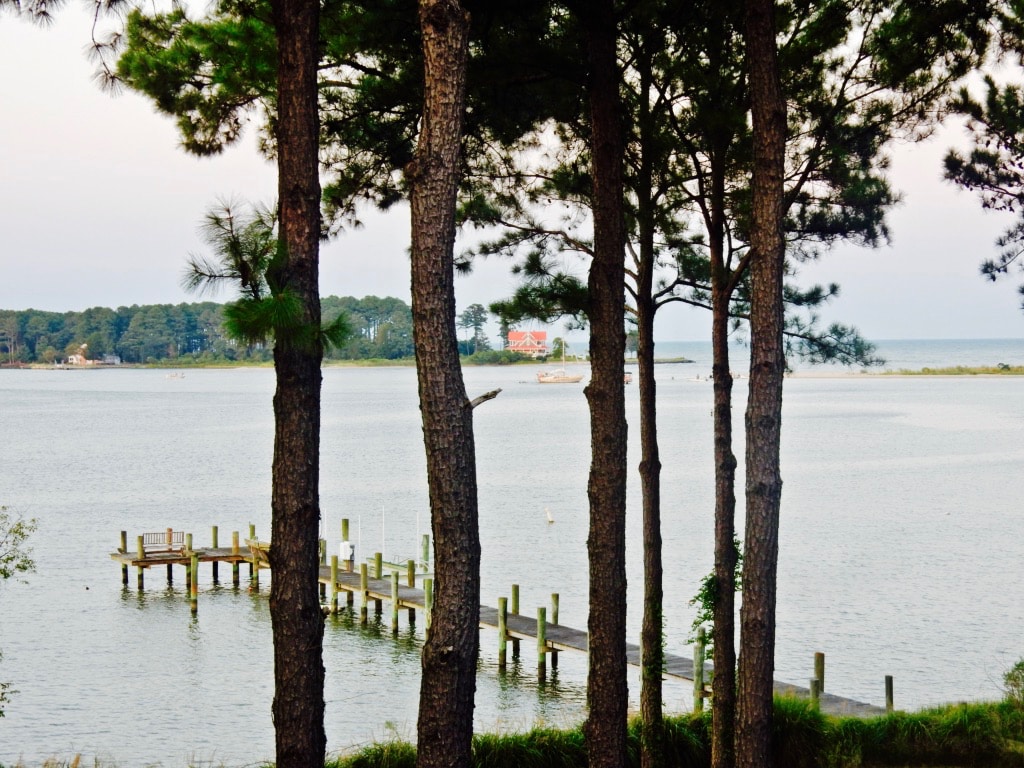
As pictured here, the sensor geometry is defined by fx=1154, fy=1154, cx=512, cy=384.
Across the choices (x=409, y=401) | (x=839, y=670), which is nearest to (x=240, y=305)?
(x=839, y=670)

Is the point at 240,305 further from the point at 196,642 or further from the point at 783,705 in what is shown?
the point at 196,642

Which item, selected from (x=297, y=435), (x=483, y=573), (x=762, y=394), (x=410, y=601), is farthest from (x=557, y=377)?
(x=297, y=435)

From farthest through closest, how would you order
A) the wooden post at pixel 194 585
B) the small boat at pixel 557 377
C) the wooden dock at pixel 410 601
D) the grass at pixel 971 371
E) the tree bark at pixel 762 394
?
the grass at pixel 971 371 < the small boat at pixel 557 377 < the wooden post at pixel 194 585 < the wooden dock at pixel 410 601 < the tree bark at pixel 762 394

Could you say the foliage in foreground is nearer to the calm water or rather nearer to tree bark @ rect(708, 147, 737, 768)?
tree bark @ rect(708, 147, 737, 768)

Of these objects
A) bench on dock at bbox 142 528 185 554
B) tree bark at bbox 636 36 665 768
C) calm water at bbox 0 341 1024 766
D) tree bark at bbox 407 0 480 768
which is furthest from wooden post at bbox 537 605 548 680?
tree bark at bbox 407 0 480 768

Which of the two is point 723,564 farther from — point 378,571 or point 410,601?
point 378,571

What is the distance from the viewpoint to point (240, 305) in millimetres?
6426

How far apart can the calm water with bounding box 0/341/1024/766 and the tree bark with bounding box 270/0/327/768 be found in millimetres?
5623

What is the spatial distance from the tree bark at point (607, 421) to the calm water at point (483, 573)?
177 inches

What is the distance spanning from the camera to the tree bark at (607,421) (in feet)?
28.6

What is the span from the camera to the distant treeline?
12050 centimetres

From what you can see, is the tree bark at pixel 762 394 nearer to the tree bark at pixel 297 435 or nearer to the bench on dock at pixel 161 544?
the tree bark at pixel 297 435

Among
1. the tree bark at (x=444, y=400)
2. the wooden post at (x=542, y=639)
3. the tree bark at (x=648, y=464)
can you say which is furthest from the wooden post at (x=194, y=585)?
the tree bark at (x=444, y=400)

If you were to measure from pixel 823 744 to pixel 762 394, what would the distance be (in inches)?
172
